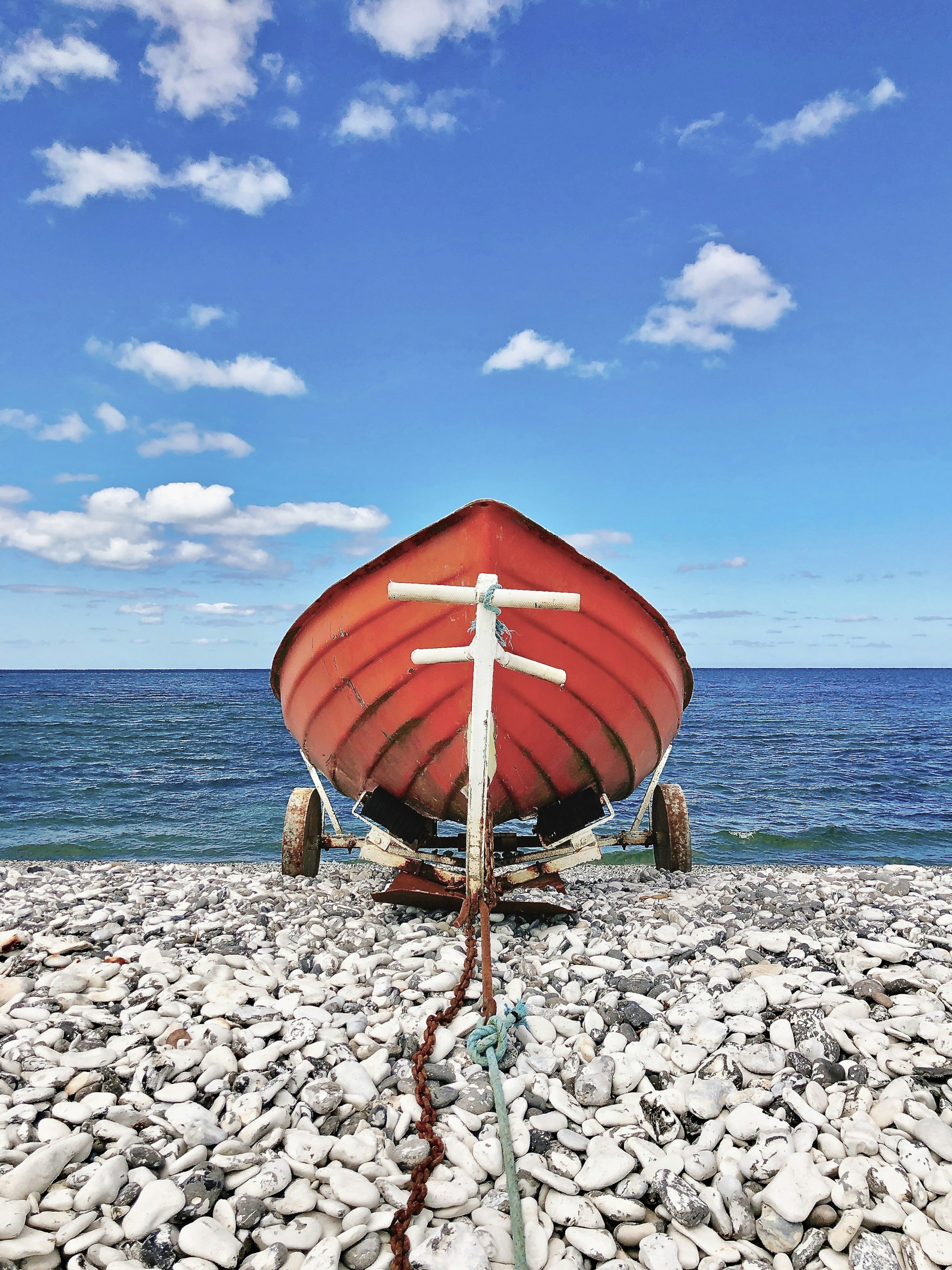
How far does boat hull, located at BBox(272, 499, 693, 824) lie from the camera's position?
397 centimetres

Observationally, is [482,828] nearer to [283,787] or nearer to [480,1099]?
[480,1099]

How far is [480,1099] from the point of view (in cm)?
246

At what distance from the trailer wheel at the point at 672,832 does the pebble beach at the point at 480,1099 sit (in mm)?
1922

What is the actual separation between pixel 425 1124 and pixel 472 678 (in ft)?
7.97

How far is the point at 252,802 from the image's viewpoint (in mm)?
13070

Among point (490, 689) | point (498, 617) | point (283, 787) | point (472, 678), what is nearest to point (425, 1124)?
point (490, 689)

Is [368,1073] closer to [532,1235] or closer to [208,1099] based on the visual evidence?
[208,1099]

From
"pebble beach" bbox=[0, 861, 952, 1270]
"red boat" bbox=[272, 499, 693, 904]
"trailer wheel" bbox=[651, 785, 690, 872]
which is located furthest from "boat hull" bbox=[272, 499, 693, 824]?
"pebble beach" bbox=[0, 861, 952, 1270]

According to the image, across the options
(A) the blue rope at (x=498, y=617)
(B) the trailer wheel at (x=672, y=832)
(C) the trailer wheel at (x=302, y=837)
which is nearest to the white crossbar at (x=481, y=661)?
(A) the blue rope at (x=498, y=617)

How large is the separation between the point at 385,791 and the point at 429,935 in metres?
1.37

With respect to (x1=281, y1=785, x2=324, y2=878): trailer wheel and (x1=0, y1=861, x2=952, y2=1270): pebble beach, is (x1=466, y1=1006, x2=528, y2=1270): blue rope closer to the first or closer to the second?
(x1=0, y1=861, x2=952, y2=1270): pebble beach

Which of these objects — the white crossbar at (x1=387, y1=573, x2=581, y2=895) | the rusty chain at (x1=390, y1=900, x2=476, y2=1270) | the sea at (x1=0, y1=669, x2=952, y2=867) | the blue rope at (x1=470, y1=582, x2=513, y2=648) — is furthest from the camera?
the sea at (x1=0, y1=669, x2=952, y2=867)

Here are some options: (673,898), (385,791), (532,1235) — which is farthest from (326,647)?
(532,1235)

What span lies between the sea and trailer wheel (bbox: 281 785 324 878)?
3.49 metres
